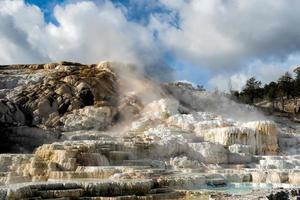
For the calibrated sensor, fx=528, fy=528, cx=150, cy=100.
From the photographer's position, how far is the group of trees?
Result: 56875 millimetres

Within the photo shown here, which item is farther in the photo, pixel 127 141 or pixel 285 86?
pixel 285 86

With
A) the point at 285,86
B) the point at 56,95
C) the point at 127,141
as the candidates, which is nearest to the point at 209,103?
the point at 56,95

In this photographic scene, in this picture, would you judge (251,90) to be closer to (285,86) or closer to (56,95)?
(285,86)

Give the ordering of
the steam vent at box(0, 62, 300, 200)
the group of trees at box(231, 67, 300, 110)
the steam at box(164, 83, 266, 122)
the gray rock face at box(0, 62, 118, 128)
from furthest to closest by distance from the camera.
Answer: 1. the group of trees at box(231, 67, 300, 110)
2. the steam at box(164, 83, 266, 122)
3. the gray rock face at box(0, 62, 118, 128)
4. the steam vent at box(0, 62, 300, 200)

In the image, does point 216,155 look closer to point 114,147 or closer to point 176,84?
point 114,147

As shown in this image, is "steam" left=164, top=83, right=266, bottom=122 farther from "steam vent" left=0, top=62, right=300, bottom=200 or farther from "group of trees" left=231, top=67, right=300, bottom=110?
"group of trees" left=231, top=67, right=300, bottom=110

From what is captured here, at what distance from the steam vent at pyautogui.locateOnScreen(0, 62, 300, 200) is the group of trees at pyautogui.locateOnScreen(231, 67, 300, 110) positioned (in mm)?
17479

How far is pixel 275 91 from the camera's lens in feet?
189

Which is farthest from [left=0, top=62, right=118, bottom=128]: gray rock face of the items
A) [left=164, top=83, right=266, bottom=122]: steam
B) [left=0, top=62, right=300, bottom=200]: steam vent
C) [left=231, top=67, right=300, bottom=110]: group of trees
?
[left=231, top=67, right=300, bottom=110]: group of trees

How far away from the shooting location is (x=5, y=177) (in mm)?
17812

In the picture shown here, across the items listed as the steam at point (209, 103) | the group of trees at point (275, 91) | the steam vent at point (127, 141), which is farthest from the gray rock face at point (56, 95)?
the group of trees at point (275, 91)

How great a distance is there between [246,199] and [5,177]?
380 inches

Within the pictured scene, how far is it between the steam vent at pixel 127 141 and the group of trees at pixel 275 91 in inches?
688

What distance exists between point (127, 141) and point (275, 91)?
35550 mm
